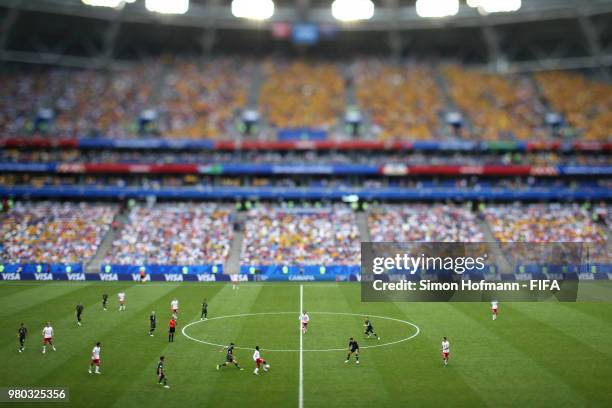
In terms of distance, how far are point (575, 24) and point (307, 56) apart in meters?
37.6

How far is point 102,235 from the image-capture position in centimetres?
6444

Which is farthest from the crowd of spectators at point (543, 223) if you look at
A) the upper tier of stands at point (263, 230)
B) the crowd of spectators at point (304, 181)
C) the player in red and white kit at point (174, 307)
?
the player in red and white kit at point (174, 307)

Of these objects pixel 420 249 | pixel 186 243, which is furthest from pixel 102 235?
pixel 420 249

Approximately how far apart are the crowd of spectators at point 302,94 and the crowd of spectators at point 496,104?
54.5 ft

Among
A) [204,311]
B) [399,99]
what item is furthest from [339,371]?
[399,99]

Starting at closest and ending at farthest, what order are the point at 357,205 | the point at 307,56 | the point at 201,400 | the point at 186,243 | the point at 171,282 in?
the point at 201,400
the point at 171,282
the point at 186,243
the point at 357,205
the point at 307,56

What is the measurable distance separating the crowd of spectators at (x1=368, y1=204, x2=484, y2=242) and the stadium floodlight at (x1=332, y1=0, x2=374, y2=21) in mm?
27999

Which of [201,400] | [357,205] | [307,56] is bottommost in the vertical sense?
[201,400]

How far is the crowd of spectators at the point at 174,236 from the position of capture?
60094 mm

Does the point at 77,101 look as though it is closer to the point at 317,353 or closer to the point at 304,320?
the point at 304,320

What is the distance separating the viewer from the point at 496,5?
76875 mm

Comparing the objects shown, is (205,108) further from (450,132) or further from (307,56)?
(450,132)

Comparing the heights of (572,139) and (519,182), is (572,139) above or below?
above

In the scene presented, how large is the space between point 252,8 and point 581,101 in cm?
4593
